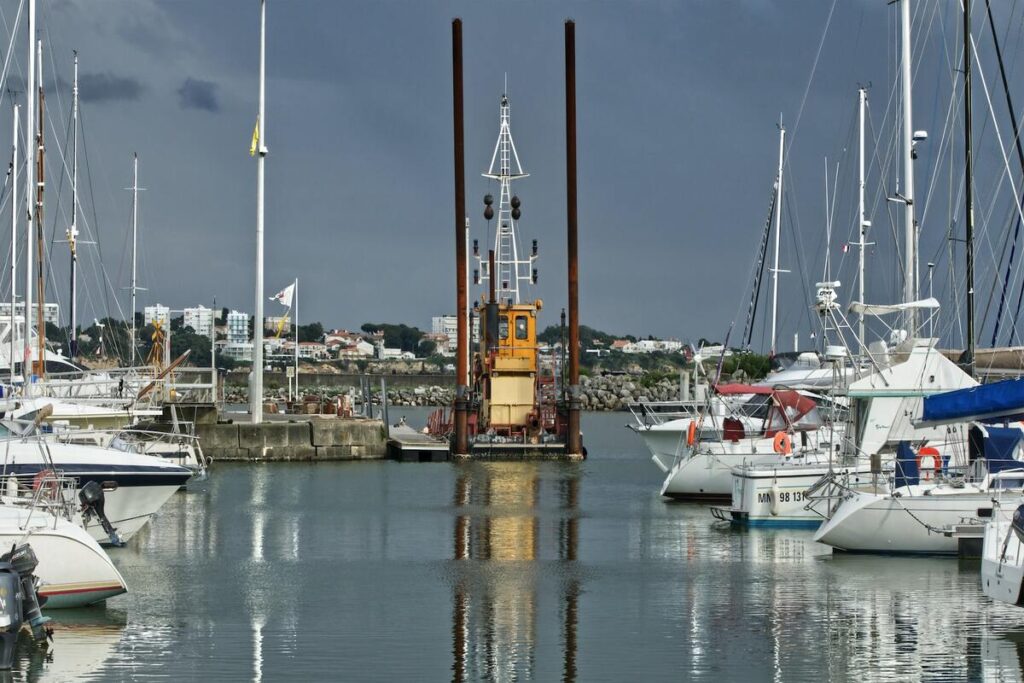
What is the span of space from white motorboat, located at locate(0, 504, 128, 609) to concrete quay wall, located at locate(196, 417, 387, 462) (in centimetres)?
3056

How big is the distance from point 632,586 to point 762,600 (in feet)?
8.22

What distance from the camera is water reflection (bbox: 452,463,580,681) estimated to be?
61.2 ft

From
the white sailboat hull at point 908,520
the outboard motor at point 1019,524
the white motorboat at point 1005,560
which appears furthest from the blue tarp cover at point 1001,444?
the outboard motor at point 1019,524

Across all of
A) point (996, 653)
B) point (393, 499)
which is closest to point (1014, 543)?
point (996, 653)

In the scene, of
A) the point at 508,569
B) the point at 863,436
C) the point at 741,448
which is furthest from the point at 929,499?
the point at 741,448

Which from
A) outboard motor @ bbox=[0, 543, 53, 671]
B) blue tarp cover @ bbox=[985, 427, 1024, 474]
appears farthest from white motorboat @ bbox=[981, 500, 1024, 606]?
outboard motor @ bbox=[0, 543, 53, 671]

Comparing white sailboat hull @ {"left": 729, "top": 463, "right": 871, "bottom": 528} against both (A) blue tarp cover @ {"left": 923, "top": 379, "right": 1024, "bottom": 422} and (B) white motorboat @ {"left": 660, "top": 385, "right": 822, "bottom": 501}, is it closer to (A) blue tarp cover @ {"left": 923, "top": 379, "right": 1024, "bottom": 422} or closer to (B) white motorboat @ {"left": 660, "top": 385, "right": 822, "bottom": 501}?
(B) white motorboat @ {"left": 660, "top": 385, "right": 822, "bottom": 501}

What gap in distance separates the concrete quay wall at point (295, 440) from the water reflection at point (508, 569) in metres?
7.29

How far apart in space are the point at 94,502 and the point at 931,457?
46.2ft

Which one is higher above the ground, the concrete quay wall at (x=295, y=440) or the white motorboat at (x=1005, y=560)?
the concrete quay wall at (x=295, y=440)

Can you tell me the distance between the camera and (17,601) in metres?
17.3

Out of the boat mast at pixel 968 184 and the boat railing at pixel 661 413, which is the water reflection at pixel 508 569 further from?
the boat mast at pixel 968 184

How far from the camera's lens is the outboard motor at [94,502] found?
79.6 ft

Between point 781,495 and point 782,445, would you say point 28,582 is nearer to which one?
point 781,495
